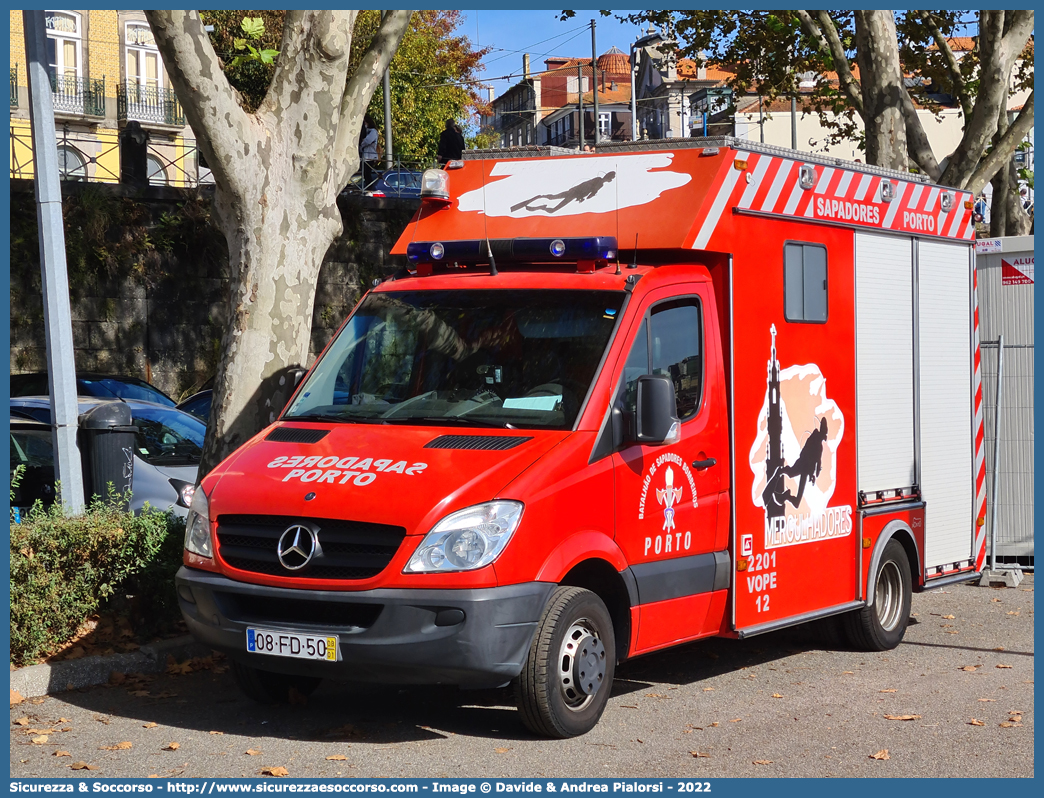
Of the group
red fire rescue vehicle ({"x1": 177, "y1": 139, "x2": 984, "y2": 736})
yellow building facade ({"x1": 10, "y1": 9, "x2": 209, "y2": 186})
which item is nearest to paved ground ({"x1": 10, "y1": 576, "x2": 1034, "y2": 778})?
red fire rescue vehicle ({"x1": 177, "y1": 139, "x2": 984, "y2": 736})

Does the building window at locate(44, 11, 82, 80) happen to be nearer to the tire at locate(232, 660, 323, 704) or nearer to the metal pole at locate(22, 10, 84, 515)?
the metal pole at locate(22, 10, 84, 515)

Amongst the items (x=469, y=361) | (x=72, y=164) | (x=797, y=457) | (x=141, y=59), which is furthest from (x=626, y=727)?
(x=141, y=59)

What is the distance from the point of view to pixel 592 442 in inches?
259

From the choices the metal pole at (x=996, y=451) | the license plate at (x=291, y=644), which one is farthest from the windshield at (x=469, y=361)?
the metal pole at (x=996, y=451)

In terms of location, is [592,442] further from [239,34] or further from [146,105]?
[146,105]

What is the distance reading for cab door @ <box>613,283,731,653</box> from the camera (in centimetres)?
686

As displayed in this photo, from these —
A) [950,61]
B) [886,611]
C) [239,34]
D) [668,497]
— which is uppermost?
[239,34]

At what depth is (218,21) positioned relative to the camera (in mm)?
37000

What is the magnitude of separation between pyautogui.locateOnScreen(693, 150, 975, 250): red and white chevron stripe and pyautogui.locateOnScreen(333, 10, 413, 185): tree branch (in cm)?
309

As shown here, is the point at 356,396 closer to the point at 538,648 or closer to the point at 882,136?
the point at 538,648

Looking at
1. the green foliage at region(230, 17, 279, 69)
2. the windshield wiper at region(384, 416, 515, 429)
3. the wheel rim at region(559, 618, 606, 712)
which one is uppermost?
the green foliage at region(230, 17, 279, 69)

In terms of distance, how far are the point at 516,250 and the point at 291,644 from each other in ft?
8.31

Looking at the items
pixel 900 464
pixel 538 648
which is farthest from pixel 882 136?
pixel 538 648

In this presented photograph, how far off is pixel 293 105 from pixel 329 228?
872 mm
